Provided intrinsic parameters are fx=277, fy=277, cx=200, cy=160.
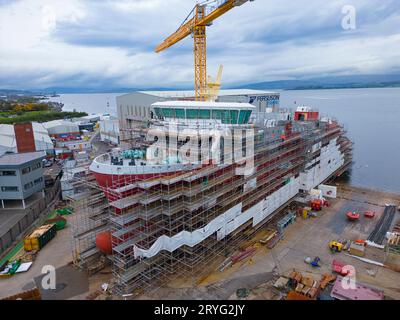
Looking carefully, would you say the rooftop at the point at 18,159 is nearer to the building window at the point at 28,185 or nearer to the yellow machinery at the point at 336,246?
the building window at the point at 28,185

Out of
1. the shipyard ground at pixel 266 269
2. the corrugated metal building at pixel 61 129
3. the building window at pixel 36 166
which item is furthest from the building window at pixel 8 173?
the corrugated metal building at pixel 61 129

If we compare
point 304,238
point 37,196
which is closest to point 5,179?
point 37,196

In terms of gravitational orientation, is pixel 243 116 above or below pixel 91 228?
above

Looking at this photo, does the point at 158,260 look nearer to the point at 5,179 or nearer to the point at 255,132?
the point at 255,132

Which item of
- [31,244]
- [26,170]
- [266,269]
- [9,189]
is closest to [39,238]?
[31,244]

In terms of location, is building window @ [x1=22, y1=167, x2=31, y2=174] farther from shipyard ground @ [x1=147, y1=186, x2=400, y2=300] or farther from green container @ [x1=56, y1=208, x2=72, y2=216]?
shipyard ground @ [x1=147, y1=186, x2=400, y2=300]

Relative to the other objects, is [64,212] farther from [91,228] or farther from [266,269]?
[266,269]

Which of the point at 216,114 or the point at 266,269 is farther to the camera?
the point at 216,114
